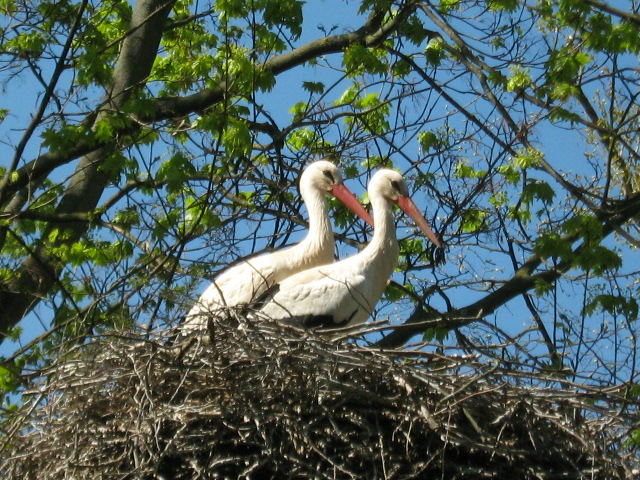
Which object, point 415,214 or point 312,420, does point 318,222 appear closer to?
point 415,214

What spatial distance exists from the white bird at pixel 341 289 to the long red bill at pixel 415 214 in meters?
0.37

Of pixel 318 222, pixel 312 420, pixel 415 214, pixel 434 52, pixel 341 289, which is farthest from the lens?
pixel 434 52

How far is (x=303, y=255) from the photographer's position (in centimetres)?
983

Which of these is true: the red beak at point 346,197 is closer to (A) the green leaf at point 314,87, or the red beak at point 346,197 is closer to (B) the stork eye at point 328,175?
(B) the stork eye at point 328,175

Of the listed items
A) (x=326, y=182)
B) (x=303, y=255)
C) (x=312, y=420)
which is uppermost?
(x=326, y=182)

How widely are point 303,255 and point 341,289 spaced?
0.82 m

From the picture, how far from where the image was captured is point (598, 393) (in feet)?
23.8

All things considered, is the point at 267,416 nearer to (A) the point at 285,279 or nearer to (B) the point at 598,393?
(B) the point at 598,393

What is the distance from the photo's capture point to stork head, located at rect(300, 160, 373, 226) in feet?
33.8

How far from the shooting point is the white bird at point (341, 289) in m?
9.00

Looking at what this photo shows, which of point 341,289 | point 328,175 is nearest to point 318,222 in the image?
point 328,175

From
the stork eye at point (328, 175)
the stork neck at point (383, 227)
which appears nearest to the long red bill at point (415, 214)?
the stork neck at point (383, 227)

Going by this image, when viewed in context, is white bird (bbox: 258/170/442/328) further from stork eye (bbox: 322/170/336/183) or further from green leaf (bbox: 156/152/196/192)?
green leaf (bbox: 156/152/196/192)

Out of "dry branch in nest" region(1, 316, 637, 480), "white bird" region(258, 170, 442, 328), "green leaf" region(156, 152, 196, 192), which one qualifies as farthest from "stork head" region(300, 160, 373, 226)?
"dry branch in nest" region(1, 316, 637, 480)
